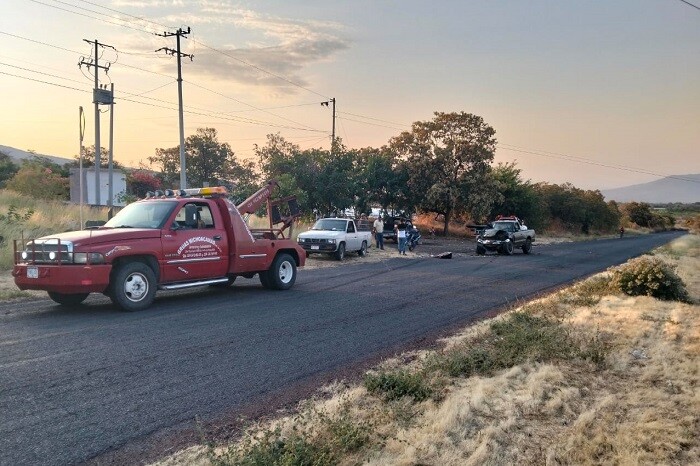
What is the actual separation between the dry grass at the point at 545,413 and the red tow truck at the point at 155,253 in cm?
519

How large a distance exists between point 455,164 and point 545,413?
39.2m

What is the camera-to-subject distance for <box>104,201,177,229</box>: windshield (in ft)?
34.6

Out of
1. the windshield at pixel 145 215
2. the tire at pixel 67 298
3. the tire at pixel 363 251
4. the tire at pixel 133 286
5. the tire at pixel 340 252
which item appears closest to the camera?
the tire at pixel 133 286

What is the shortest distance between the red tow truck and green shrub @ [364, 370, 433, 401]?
5587 millimetres

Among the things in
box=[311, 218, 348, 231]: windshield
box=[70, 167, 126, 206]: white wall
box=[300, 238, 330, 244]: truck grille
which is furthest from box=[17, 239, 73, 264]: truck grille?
box=[70, 167, 126, 206]: white wall

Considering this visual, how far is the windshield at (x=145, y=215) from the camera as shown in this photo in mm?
10547

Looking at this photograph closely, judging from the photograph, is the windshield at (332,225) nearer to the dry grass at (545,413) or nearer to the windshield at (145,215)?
the windshield at (145,215)

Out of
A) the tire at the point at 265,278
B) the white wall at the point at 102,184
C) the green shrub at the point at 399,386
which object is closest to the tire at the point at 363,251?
the tire at the point at 265,278

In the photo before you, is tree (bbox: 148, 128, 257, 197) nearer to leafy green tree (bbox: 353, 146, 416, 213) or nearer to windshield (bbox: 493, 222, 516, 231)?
leafy green tree (bbox: 353, 146, 416, 213)

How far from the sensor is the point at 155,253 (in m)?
10.1

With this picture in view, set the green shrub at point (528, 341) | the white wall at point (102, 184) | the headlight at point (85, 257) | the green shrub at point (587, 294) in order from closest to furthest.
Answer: the green shrub at point (528, 341) → the headlight at point (85, 257) → the green shrub at point (587, 294) → the white wall at point (102, 184)

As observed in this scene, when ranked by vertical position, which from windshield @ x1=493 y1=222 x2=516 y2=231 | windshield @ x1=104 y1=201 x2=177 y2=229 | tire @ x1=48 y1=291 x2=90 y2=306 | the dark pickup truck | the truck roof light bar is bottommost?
tire @ x1=48 y1=291 x2=90 y2=306

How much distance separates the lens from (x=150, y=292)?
10.0 meters

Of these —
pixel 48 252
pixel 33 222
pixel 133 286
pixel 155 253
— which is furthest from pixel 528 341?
pixel 33 222
